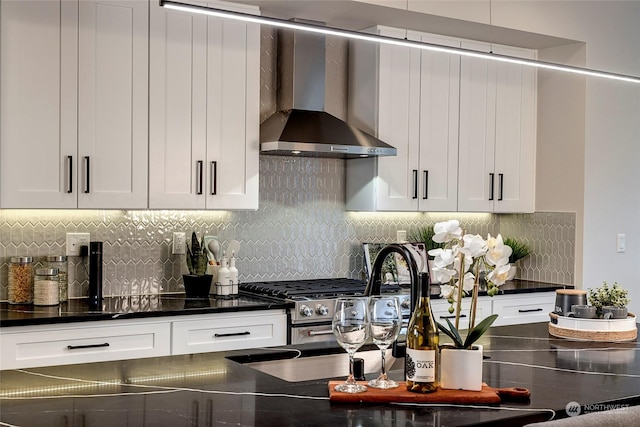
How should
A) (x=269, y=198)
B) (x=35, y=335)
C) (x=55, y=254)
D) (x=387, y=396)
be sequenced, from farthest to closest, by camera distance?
1. (x=269, y=198)
2. (x=55, y=254)
3. (x=35, y=335)
4. (x=387, y=396)

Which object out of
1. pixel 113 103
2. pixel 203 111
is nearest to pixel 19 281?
pixel 113 103

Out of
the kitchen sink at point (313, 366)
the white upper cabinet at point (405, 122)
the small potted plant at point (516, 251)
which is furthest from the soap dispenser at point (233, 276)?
the small potted plant at point (516, 251)

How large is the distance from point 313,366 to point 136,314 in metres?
1.41

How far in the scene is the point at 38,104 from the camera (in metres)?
3.89

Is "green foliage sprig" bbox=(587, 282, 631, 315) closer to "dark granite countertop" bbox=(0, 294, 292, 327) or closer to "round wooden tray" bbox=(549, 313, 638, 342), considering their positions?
"round wooden tray" bbox=(549, 313, 638, 342)

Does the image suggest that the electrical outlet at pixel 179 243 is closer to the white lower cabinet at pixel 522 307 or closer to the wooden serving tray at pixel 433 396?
the white lower cabinet at pixel 522 307

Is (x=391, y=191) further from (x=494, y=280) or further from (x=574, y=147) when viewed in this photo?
(x=494, y=280)

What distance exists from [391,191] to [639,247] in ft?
6.75

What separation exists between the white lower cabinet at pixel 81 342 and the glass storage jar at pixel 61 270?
1.52 ft

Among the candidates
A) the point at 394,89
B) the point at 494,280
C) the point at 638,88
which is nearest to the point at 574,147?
the point at 638,88

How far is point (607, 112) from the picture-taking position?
18.3ft

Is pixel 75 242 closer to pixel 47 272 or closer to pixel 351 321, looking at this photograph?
pixel 47 272

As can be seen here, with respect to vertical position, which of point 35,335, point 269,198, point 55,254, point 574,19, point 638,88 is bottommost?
point 35,335

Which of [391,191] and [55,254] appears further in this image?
[391,191]
